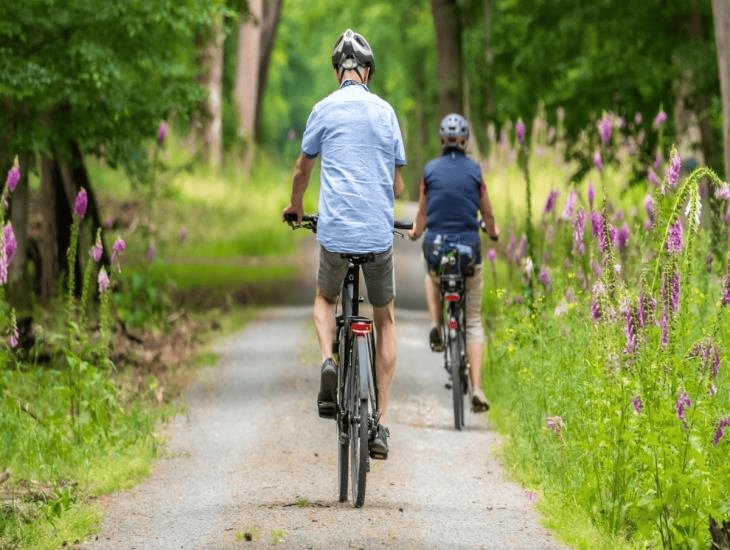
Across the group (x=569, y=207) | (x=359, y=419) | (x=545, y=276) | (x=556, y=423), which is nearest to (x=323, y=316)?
(x=359, y=419)

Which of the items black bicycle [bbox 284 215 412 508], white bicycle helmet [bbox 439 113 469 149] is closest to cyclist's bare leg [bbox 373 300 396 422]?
black bicycle [bbox 284 215 412 508]

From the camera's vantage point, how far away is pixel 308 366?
1421 centimetres

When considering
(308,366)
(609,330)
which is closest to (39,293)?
(308,366)

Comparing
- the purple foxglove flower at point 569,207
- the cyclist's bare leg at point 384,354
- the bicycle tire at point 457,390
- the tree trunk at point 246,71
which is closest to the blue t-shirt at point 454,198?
the bicycle tire at point 457,390

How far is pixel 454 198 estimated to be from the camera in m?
11.4

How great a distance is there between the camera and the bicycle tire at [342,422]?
26.9ft

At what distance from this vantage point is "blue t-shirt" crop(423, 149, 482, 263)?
37.4 ft

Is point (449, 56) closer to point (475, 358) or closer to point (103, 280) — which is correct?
point (475, 358)

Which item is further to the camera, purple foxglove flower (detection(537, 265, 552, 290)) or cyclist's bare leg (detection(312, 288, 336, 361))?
purple foxglove flower (detection(537, 265, 552, 290))

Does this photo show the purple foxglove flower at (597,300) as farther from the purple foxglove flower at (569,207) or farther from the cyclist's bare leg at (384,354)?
the purple foxglove flower at (569,207)

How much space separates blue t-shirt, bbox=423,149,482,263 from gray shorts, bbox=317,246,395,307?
3.08m

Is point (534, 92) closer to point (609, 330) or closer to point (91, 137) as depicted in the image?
point (91, 137)

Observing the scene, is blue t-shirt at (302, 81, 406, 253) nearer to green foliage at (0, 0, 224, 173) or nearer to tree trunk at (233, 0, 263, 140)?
green foliage at (0, 0, 224, 173)

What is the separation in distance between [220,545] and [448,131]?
506 cm
